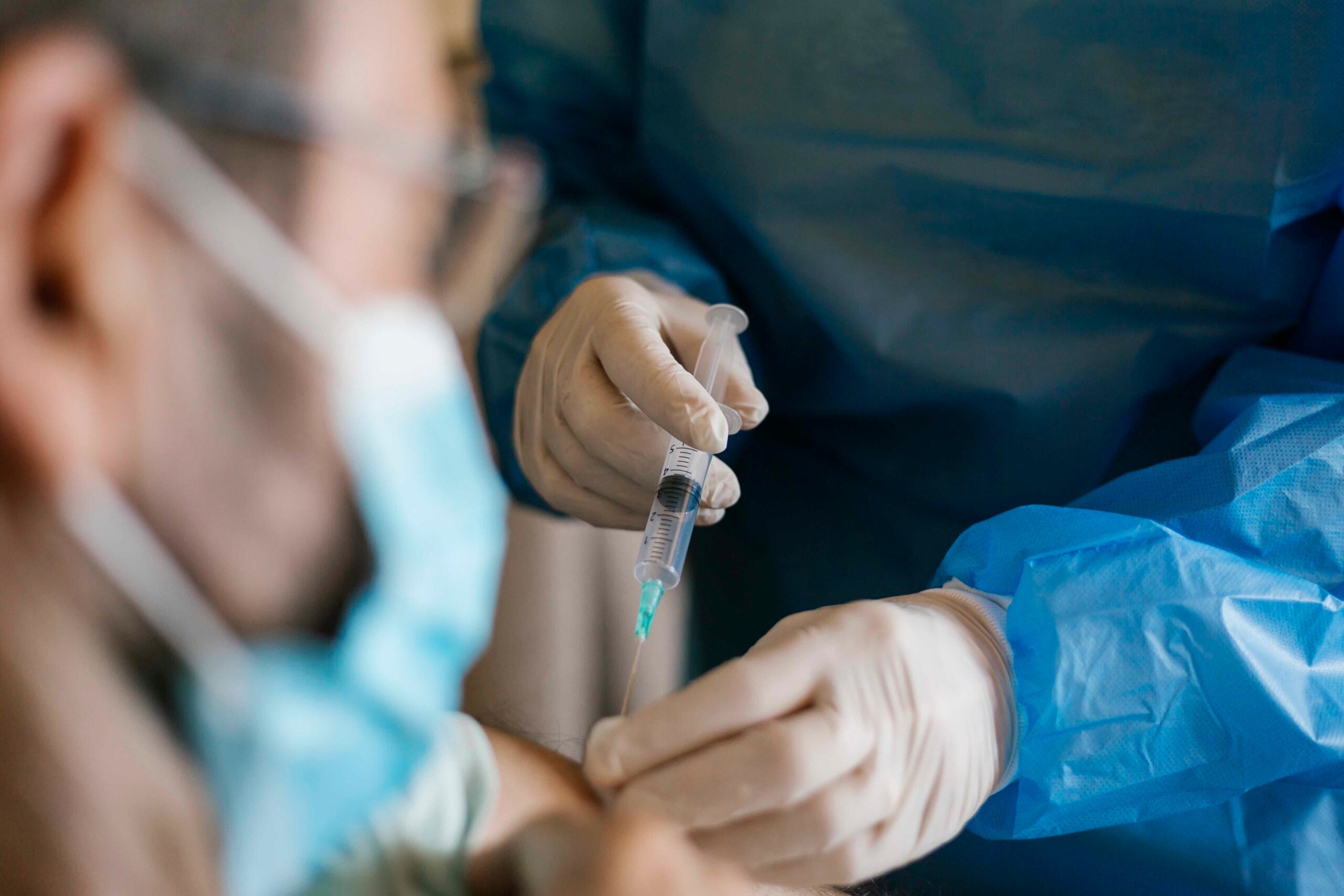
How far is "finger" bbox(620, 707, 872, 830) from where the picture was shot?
604mm

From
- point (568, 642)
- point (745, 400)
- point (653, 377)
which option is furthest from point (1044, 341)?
point (568, 642)

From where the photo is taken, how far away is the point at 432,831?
72cm

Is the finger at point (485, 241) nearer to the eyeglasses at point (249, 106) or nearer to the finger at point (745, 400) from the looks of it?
the eyeglasses at point (249, 106)

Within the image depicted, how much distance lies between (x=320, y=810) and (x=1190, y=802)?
69cm

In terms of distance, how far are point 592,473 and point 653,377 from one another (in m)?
0.21

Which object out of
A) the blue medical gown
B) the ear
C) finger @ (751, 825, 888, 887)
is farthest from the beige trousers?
the ear

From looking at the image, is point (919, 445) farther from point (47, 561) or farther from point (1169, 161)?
point (47, 561)

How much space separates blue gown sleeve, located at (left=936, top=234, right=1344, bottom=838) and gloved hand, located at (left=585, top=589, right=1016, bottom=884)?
0.19ft

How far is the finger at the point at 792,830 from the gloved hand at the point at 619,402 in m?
0.32

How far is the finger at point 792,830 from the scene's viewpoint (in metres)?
0.62

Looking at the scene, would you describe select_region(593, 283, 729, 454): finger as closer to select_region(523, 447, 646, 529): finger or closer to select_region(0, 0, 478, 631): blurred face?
select_region(523, 447, 646, 529): finger

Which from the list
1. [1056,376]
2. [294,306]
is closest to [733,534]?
[1056,376]

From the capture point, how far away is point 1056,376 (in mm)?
950

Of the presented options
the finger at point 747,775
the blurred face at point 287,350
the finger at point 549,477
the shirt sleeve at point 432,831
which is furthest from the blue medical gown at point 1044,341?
the blurred face at point 287,350
